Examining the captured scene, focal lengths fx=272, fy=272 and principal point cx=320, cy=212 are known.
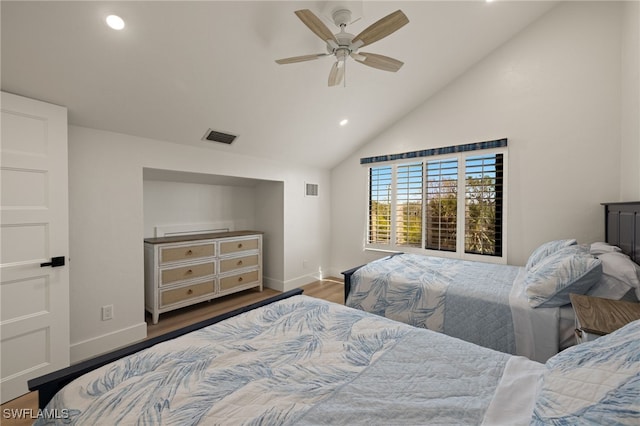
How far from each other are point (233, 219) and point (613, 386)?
420cm

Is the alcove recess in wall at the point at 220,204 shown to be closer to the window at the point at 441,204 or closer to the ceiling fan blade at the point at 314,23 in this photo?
the window at the point at 441,204

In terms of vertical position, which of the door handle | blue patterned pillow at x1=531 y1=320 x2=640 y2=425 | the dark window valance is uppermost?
the dark window valance

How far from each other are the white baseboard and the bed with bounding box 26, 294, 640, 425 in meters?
1.79

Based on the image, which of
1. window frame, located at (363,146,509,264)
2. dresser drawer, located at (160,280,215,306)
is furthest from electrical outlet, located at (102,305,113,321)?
window frame, located at (363,146,509,264)

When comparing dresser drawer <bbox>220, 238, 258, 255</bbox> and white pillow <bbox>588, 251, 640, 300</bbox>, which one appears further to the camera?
dresser drawer <bbox>220, 238, 258, 255</bbox>

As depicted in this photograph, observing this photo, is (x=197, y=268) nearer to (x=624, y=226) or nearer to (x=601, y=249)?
(x=601, y=249)

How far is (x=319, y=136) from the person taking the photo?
3770mm

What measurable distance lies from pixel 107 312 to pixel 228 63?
2497 millimetres

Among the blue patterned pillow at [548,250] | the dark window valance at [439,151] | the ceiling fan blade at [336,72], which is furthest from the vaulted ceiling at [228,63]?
the blue patterned pillow at [548,250]

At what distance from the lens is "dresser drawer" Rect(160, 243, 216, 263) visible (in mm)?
3062

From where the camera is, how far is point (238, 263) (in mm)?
3773

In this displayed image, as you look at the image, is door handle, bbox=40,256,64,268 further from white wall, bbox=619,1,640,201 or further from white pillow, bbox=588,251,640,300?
white wall, bbox=619,1,640,201

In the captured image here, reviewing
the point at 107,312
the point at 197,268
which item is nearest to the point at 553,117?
the point at 197,268

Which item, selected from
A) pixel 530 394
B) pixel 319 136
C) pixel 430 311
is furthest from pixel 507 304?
pixel 319 136
